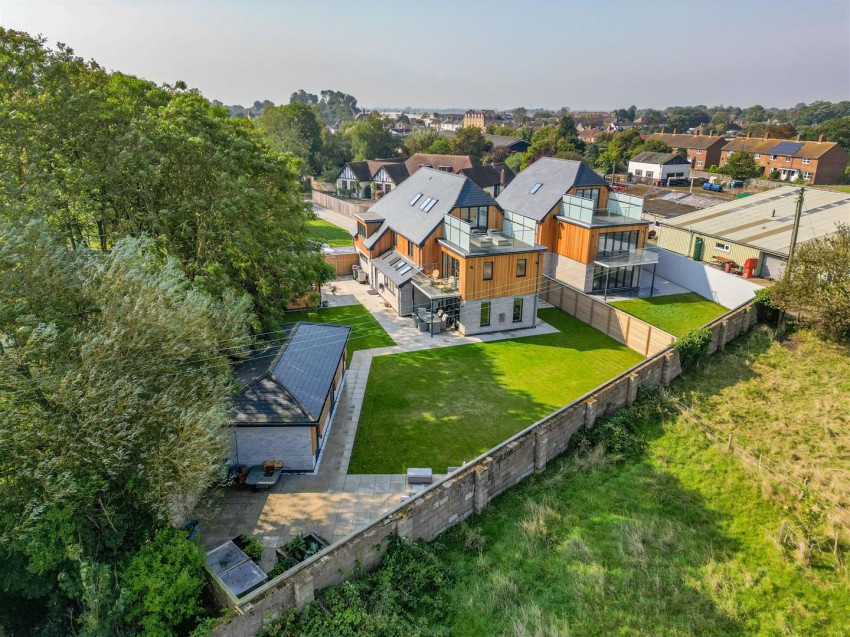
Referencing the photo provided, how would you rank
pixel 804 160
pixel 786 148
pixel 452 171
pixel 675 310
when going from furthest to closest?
1. pixel 786 148
2. pixel 804 160
3. pixel 452 171
4. pixel 675 310

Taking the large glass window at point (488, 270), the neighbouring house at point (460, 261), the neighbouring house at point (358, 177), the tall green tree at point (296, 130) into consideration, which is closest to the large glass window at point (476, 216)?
the neighbouring house at point (460, 261)

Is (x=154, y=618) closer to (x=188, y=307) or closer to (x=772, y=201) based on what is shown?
(x=188, y=307)

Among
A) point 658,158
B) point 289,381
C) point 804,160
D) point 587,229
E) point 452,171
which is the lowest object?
point 289,381

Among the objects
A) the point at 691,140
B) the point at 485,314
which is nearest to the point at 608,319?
the point at 485,314

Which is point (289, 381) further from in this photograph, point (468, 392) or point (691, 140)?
point (691, 140)

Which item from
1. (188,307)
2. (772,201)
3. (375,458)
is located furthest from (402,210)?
(772,201)

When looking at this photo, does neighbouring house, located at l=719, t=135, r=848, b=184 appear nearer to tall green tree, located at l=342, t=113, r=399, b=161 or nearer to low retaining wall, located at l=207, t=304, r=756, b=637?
tall green tree, located at l=342, t=113, r=399, b=161
